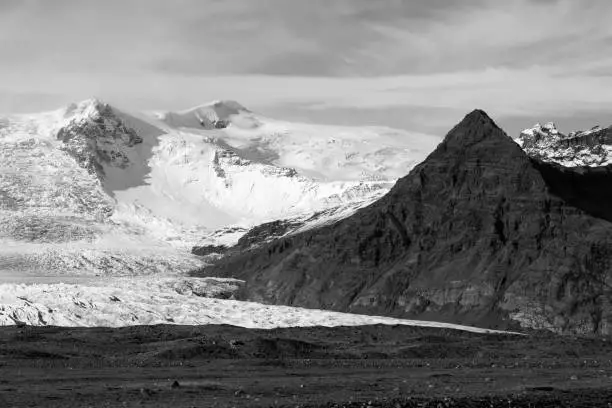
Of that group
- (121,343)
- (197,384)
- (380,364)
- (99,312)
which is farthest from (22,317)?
(197,384)

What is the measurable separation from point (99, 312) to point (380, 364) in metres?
77.9

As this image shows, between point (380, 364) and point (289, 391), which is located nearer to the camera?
point (289, 391)

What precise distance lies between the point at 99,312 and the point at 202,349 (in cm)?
6258

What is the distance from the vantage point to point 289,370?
90.8 m

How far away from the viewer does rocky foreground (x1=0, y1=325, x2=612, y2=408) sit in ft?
215

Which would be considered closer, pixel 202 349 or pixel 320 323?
pixel 202 349

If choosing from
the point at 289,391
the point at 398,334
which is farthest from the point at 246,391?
the point at 398,334

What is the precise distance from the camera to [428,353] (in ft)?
397

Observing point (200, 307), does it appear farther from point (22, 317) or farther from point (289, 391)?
point (289, 391)

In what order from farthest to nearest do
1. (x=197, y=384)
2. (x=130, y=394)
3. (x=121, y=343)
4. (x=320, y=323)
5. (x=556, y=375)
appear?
(x=320, y=323) → (x=121, y=343) → (x=556, y=375) → (x=197, y=384) → (x=130, y=394)

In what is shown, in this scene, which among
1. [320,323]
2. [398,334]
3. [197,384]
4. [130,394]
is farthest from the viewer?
[320,323]

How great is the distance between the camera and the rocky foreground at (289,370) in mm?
65625

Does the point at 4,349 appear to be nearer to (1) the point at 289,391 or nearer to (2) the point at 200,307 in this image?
(1) the point at 289,391

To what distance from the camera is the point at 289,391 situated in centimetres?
7088
